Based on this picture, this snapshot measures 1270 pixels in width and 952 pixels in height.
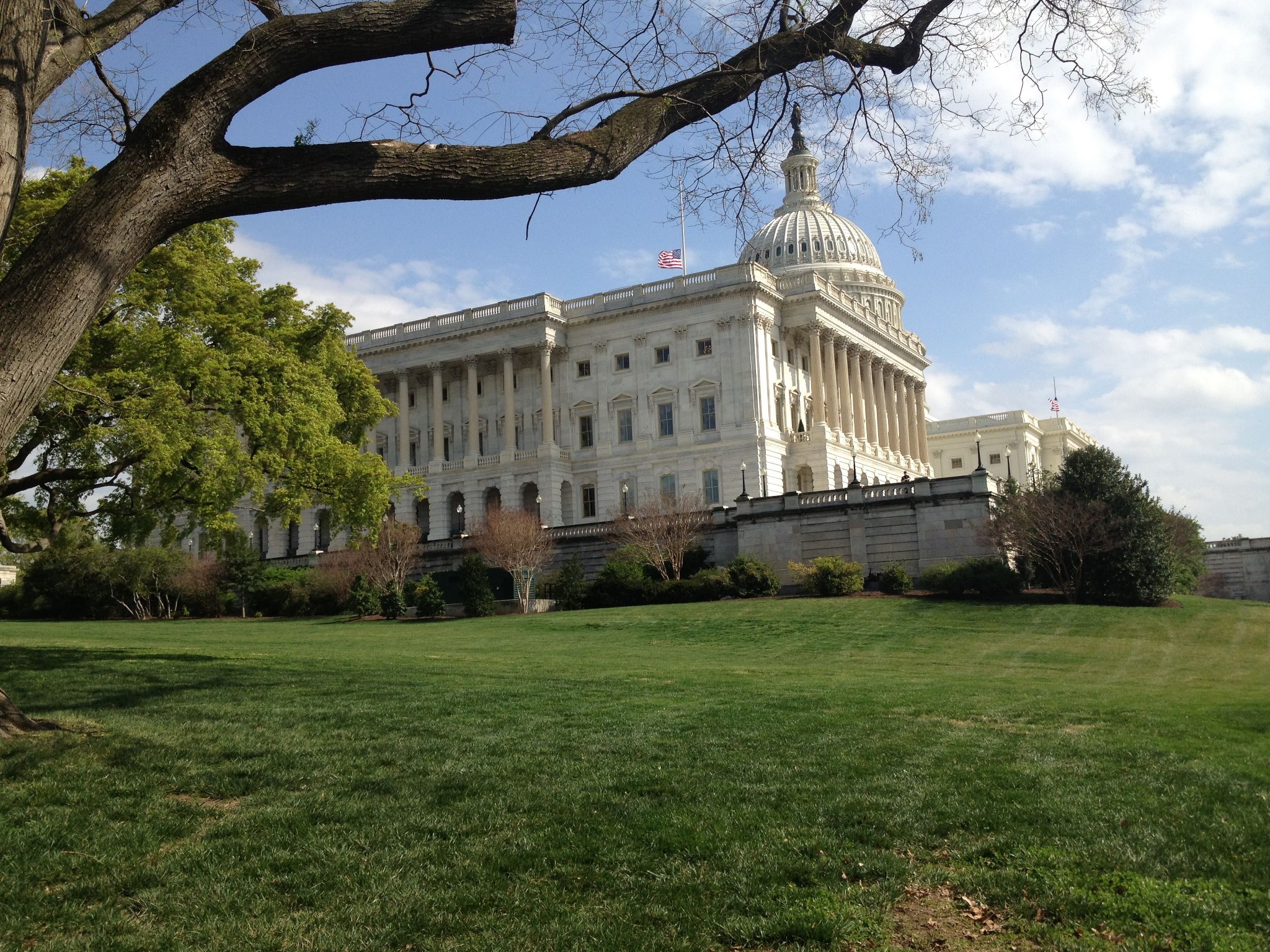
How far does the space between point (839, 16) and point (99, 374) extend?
16.9m

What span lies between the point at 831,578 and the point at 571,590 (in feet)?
38.2

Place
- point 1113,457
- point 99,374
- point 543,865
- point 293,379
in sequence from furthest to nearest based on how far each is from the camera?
1. point 1113,457
2. point 293,379
3. point 99,374
4. point 543,865

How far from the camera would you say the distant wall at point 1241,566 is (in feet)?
208

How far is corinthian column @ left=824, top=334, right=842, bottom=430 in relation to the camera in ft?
277

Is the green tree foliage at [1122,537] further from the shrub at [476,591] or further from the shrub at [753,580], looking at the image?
the shrub at [476,591]

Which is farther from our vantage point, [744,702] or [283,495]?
[283,495]

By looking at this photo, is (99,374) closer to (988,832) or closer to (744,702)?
(744,702)

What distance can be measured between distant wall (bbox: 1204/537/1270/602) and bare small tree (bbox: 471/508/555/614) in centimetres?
3796

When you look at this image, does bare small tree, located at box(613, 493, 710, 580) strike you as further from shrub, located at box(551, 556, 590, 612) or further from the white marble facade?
the white marble facade

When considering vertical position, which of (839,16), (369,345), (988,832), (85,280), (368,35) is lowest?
(988,832)

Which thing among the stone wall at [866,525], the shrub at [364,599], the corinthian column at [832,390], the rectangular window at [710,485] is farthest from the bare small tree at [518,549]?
the corinthian column at [832,390]

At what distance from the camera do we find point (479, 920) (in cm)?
623

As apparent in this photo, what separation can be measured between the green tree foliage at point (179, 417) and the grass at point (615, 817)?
17.6 feet

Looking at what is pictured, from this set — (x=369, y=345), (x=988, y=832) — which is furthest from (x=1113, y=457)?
(x=369, y=345)
